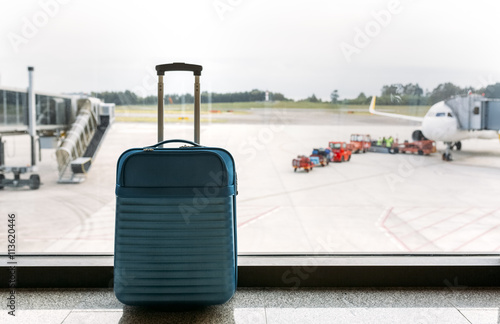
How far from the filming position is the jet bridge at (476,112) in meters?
2.36

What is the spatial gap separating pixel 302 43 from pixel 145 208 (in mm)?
2594

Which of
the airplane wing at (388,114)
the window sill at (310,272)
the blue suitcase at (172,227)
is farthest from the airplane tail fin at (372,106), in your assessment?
the blue suitcase at (172,227)

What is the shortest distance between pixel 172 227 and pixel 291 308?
482 mm

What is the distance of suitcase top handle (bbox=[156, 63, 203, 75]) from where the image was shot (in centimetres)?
153

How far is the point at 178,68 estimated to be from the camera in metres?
1.53

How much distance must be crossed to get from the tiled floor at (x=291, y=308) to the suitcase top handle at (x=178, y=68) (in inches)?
33.2

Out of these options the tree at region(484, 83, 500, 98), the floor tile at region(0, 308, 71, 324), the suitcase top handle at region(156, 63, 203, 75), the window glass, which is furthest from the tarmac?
the tree at region(484, 83, 500, 98)

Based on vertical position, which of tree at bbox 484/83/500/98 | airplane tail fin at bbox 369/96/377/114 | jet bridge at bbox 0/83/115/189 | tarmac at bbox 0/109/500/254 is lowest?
tarmac at bbox 0/109/500/254

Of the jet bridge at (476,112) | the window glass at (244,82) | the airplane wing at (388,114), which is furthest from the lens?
the airplane wing at (388,114)

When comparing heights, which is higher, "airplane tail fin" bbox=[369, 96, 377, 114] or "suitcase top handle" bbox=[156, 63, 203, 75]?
"suitcase top handle" bbox=[156, 63, 203, 75]

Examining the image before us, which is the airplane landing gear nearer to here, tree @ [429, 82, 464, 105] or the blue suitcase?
tree @ [429, 82, 464, 105]

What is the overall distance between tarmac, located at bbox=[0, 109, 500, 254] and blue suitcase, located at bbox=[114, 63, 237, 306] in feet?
1.11

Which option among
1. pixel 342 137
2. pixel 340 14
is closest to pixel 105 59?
pixel 340 14

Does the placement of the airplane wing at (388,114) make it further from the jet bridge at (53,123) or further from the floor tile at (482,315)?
the jet bridge at (53,123)
